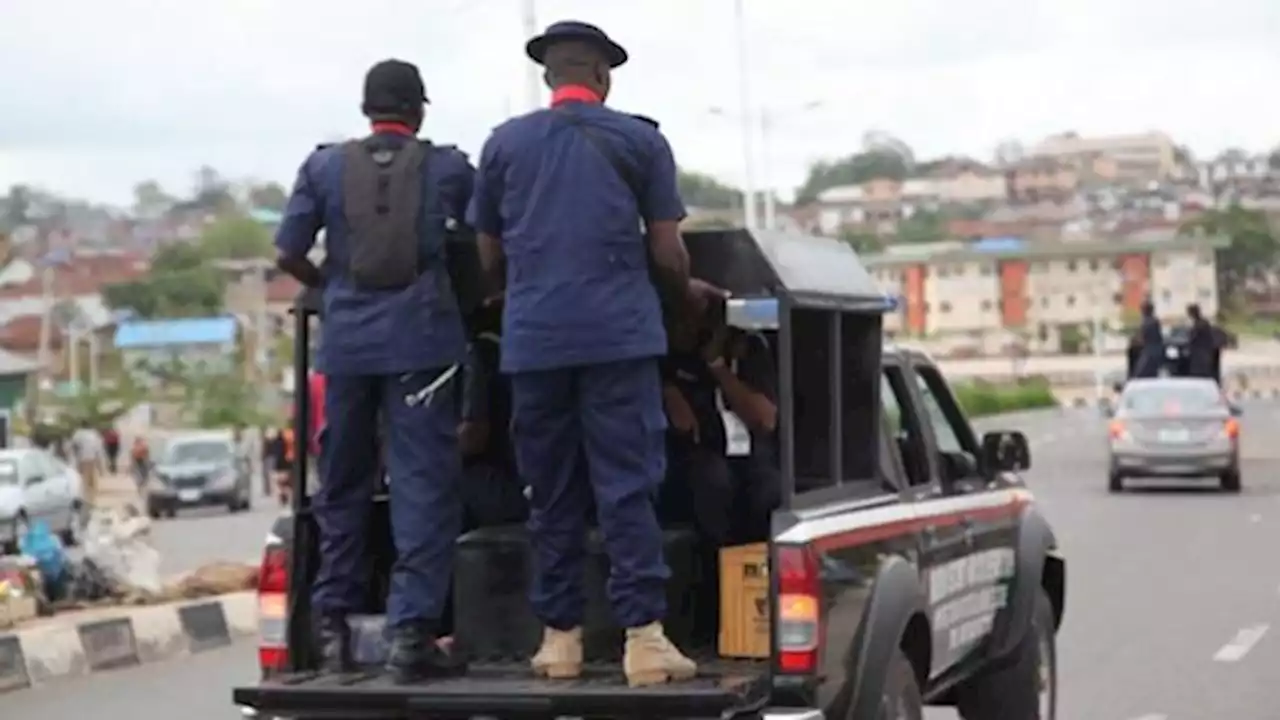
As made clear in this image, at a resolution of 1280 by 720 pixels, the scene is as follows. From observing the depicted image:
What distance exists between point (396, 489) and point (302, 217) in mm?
846

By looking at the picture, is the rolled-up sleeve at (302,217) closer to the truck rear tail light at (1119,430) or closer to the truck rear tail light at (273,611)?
the truck rear tail light at (273,611)

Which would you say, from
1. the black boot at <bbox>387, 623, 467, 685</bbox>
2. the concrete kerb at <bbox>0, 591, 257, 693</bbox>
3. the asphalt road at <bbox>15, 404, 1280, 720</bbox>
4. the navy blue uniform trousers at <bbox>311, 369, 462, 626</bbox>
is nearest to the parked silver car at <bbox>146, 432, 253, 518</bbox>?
the asphalt road at <bbox>15, 404, 1280, 720</bbox>

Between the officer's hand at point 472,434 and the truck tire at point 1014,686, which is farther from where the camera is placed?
the truck tire at point 1014,686

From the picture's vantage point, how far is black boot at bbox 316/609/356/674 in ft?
25.4

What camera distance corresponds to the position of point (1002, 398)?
94500 millimetres

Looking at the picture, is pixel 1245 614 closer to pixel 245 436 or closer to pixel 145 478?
pixel 145 478

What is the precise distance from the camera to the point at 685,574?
765 centimetres

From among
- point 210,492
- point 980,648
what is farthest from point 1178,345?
point 980,648

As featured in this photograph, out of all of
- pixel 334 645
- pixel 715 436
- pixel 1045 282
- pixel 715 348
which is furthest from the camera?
pixel 1045 282

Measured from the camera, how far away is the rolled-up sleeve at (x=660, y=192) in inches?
284

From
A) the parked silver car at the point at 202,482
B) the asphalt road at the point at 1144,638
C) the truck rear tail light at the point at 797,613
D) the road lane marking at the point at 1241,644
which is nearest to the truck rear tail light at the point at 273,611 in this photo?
the truck rear tail light at the point at 797,613

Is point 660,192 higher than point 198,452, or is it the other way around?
point 660,192

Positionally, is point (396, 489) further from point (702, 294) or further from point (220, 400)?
point (220, 400)

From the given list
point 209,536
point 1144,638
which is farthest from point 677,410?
point 209,536
